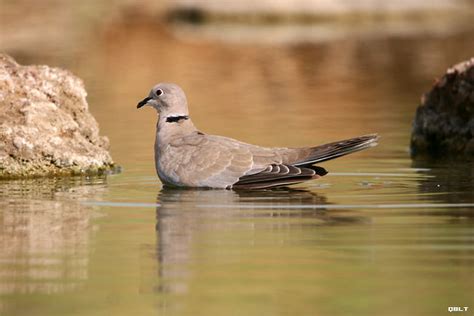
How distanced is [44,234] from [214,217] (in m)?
Answer: 1.44

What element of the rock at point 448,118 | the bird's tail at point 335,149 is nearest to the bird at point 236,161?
the bird's tail at point 335,149

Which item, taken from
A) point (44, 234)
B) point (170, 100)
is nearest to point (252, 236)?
point (44, 234)

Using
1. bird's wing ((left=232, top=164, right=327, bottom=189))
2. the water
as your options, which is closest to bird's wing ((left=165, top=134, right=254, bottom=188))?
bird's wing ((left=232, top=164, right=327, bottom=189))

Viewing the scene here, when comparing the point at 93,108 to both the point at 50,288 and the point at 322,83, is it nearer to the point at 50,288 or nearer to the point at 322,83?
the point at 322,83

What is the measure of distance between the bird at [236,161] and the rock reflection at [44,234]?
785 mm

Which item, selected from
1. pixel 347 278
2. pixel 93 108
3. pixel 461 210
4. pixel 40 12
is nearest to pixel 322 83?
pixel 93 108

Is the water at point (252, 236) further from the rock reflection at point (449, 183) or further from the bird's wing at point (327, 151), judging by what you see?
the bird's wing at point (327, 151)

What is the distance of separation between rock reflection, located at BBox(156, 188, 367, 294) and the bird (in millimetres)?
130

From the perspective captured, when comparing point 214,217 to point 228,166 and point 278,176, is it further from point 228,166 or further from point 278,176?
point 228,166

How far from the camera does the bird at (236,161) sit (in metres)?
11.9

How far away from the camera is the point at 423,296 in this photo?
7.47m

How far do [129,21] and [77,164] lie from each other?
1444 inches

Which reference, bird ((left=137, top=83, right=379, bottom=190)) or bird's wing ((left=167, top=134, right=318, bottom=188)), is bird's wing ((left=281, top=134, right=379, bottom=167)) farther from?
bird's wing ((left=167, top=134, right=318, bottom=188))

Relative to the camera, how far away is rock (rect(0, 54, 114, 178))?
13719mm
